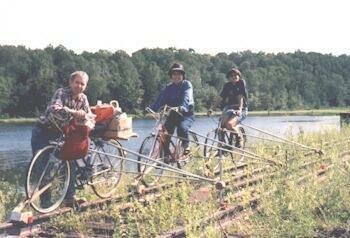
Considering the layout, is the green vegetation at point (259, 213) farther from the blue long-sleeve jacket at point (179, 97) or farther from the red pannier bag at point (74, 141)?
the blue long-sleeve jacket at point (179, 97)

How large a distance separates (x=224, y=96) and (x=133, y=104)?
89.6 metres

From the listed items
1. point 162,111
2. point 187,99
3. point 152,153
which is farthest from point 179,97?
point 152,153

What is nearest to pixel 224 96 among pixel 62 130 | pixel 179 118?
pixel 179 118


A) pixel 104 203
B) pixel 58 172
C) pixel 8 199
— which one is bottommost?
pixel 8 199

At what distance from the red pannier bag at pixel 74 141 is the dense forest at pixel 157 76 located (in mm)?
83753

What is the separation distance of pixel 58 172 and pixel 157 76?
4164 inches

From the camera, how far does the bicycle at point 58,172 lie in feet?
25.7

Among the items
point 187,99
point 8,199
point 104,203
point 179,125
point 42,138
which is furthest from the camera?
point 179,125

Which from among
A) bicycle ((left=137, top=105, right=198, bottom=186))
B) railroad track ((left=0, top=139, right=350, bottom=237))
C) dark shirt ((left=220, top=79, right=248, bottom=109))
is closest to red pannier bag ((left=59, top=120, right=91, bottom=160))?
railroad track ((left=0, top=139, right=350, bottom=237))

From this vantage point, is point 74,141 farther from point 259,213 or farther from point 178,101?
point 178,101

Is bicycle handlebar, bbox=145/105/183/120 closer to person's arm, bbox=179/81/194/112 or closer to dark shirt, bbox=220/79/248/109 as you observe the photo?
person's arm, bbox=179/81/194/112

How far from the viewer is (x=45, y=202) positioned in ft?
26.7

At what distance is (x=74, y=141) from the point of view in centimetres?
795

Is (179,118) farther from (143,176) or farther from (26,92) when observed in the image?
(26,92)
